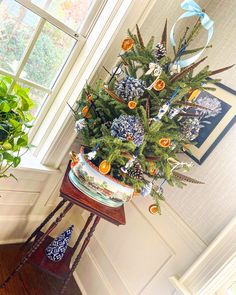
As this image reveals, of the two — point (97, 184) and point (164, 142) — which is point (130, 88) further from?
point (97, 184)

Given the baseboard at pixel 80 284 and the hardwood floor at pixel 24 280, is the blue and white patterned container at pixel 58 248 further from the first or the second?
the baseboard at pixel 80 284

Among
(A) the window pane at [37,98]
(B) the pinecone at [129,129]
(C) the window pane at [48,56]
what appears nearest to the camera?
(B) the pinecone at [129,129]

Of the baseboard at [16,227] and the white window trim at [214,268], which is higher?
→ the white window trim at [214,268]

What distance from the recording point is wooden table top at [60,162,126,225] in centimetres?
124

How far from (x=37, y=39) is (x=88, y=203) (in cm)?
81

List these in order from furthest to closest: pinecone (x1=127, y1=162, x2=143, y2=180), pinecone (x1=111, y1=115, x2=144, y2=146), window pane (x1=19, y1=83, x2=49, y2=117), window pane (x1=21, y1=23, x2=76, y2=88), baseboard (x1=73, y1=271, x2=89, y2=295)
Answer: baseboard (x1=73, y1=271, x2=89, y2=295)
window pane (x1=19, y1=83, x2=49, y2=117)
window pane (x1=21, y1=23, x2=76, y2=88)
pinecone (x1=127, y1=162, x2=143, y2=180)
pinecone (x1=111, y1=115, x2=144, y2=146)

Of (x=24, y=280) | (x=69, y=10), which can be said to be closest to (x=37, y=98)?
(x=69, y=10)

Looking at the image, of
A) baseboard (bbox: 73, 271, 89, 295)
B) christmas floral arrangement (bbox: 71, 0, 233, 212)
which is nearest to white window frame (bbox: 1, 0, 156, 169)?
christmas floral arrangement (bbox: 71, 0, 233, 212)

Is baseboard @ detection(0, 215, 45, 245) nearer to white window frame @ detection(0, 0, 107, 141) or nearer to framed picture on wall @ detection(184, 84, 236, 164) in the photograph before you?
white window frame @ detection(0, 0, 107, 141)

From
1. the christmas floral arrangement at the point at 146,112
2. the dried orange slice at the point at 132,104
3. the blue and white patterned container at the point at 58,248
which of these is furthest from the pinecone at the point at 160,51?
the blue and white patterned container at the point at 58,248

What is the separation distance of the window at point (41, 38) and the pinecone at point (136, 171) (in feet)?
2.17

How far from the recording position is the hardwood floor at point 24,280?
5.02 feet

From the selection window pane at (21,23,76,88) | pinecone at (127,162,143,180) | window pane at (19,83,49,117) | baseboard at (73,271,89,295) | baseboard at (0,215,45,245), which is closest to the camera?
pinecone at (127,162,143,180)

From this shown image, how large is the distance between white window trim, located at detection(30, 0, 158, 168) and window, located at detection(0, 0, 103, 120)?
5 centimetres
